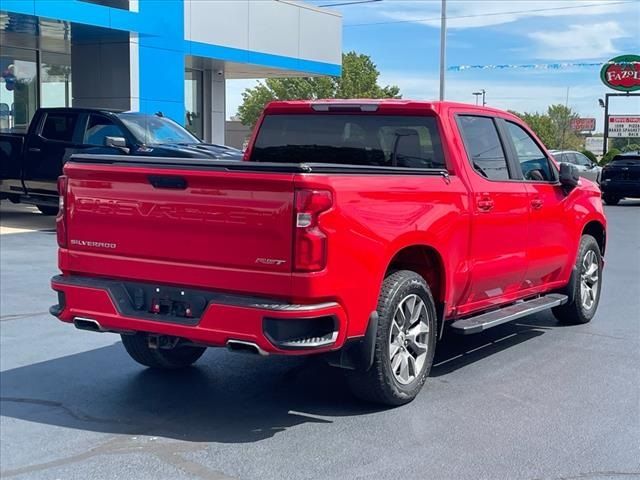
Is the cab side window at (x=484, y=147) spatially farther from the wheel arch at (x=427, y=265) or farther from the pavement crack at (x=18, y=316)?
the pavement crack at (x=18, y=316)

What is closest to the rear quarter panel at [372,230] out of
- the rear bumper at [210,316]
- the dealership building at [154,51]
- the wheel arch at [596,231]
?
the rear bumper at [210,316]

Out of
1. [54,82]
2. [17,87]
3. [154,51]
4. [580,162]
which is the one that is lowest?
[580,162]

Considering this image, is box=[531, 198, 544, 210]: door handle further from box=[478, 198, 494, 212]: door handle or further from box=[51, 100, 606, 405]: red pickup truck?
box=[478, 198, 494, 212]: door handle

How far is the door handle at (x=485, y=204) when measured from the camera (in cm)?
650

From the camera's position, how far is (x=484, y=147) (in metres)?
6.97

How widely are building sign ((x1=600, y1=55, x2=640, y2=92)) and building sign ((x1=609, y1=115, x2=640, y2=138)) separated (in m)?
7.95

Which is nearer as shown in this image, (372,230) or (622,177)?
(372,230)

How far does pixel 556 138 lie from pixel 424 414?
7379 centimetres

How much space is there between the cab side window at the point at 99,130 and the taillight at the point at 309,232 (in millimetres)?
11110

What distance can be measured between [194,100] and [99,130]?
457 inches

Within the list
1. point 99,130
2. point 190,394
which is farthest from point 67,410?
point 99,130

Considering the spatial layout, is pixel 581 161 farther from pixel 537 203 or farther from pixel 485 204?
pixel 485 204

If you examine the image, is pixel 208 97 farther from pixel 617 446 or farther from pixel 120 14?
pixel 617 446

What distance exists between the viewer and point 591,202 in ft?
27.8
